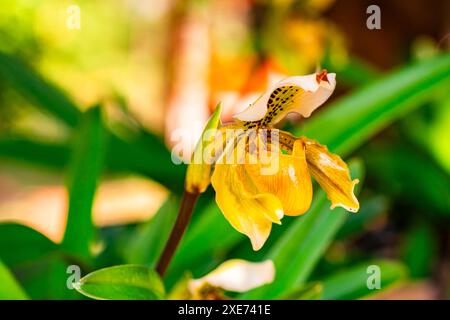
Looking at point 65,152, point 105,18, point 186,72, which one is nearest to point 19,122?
point 105,18

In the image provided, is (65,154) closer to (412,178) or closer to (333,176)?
(412,178)

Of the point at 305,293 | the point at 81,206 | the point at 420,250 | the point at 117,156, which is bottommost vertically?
the point at 305,293

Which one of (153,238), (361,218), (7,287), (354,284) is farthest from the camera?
(361,218)

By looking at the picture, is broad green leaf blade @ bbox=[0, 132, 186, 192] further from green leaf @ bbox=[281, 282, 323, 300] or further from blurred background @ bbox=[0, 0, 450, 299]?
green leaf @ bbox=[281, 282, 323, 300]

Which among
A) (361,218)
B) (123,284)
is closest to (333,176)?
(123,284)

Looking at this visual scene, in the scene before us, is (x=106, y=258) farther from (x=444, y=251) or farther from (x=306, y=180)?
(x=444, y=251)

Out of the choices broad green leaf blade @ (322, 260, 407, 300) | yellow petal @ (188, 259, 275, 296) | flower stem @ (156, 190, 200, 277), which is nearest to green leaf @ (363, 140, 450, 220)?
broad green leaf blade @ (322, 260, 407, 300)

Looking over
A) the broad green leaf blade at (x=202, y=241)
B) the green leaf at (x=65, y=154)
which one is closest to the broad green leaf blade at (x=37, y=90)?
the green leaf at (x=65, y=154)

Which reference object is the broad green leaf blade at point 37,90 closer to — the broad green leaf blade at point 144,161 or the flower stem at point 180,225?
the broad green leaf blade at point 144,161
